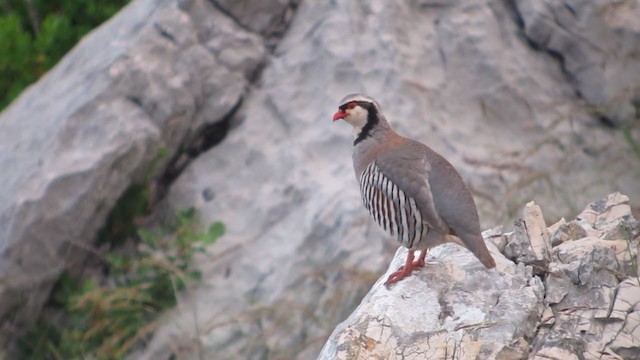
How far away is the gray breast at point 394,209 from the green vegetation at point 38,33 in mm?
3980

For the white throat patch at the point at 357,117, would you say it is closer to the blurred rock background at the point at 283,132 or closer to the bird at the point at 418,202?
the bird at the point at 418,202

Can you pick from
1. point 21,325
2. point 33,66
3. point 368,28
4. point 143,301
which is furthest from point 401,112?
point 33,66

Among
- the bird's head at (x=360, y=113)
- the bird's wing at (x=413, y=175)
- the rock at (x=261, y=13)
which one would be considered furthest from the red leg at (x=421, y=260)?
the rock at (x=261, y=13)

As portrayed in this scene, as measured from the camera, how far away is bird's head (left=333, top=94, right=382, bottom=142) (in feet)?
17.0

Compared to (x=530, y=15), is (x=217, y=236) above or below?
below

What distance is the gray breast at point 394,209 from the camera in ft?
14.8

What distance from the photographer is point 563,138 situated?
6.60m

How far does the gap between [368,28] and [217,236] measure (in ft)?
4.81

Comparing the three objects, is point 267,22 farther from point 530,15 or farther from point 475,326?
point 475,326

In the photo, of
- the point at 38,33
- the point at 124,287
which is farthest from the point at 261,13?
the point at 38,33

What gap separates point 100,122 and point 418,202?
2.40 metres

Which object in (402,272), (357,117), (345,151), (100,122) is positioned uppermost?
(357,117)

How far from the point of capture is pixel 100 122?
632 centimetres

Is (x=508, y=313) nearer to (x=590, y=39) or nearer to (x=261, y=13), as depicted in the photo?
(x=590, y=39)
